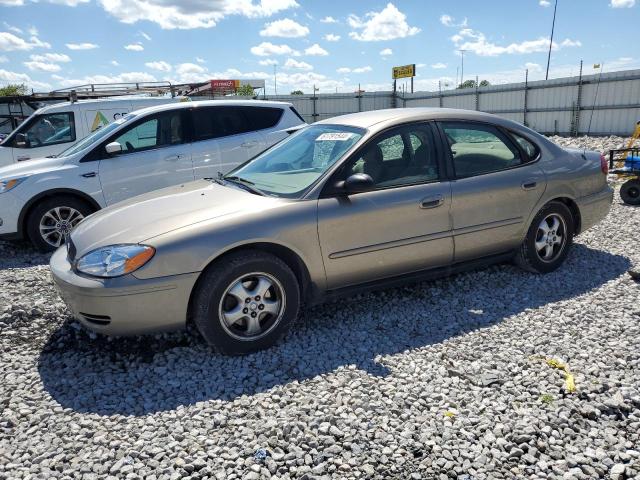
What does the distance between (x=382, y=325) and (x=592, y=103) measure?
1820 cm

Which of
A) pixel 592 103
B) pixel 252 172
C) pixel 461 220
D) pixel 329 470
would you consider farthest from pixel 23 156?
pixel 592 103

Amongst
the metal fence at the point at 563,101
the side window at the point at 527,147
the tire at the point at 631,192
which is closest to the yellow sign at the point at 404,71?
the metal fence at the point at 563,101

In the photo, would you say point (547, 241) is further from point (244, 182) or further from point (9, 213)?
point (9, 213)

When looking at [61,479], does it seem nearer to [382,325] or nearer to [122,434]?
[122,434]

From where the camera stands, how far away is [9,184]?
20.4 ft

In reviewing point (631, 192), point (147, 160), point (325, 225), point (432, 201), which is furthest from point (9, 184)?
point (631, 192)

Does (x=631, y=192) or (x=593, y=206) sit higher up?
(x=593, y=206)

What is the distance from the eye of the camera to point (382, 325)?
405cm

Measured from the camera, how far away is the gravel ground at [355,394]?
2525 mm

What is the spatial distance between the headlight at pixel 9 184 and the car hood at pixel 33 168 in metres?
0.09

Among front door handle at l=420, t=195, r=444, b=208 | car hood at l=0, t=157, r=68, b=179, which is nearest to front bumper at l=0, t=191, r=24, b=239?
car hood at l=0, t=157, r=68, b=179

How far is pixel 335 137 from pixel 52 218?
4184mm

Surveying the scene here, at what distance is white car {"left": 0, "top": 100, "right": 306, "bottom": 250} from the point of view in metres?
Answer: 6.32

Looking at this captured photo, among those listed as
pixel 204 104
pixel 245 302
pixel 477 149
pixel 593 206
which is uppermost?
pixel 204 104
